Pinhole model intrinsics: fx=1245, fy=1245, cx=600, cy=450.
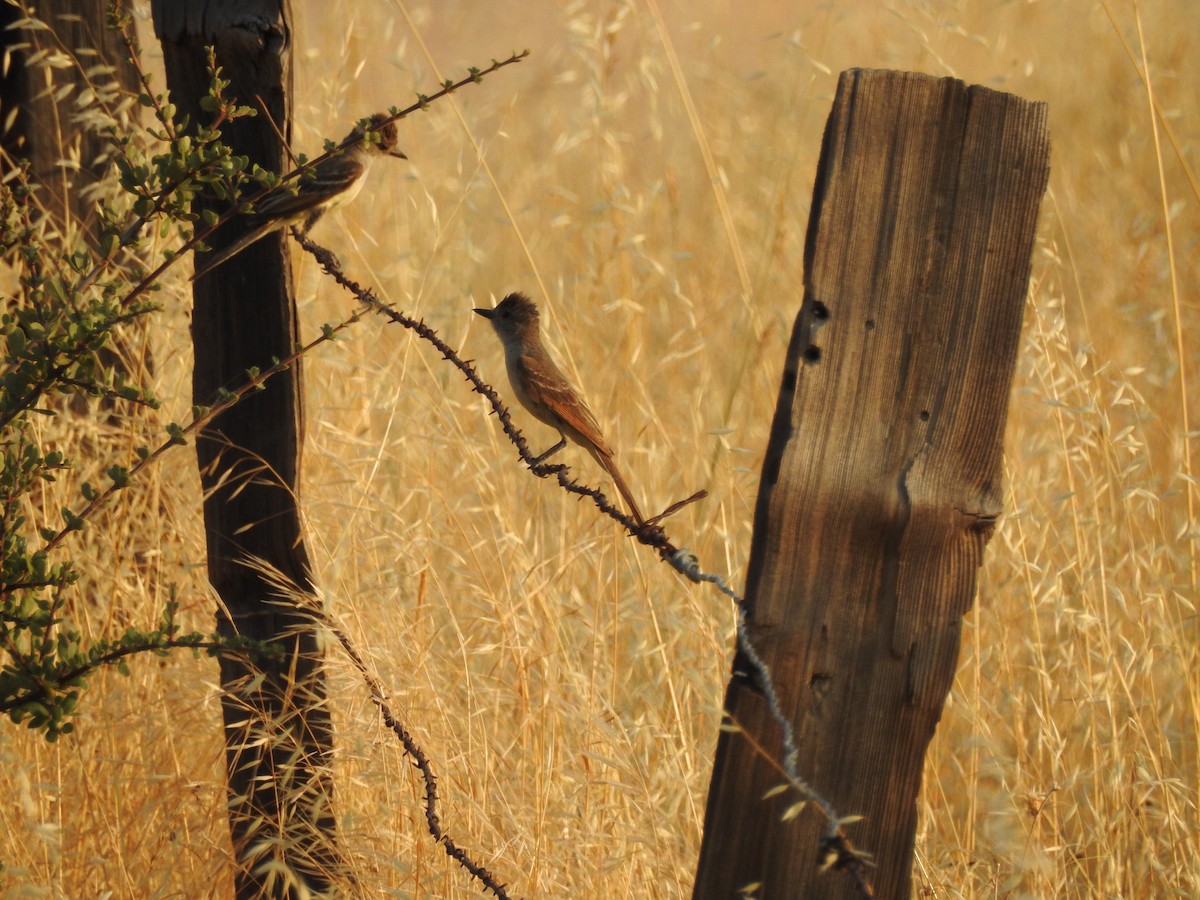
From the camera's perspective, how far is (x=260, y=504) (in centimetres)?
289

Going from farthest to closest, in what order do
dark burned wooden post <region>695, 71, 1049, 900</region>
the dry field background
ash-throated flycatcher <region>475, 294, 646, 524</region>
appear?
ash-throated flycatcher <region>475, 294, 646, 524</region> < the dry field background < dark burned wooden post <region>695, 71, 1049, 900</region>

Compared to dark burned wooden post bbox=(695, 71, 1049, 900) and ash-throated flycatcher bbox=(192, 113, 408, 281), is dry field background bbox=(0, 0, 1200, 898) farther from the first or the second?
dark burned wooden post bbox=(695, 71, 1049, 900)

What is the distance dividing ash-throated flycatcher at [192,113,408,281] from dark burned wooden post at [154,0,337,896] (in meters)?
0.06

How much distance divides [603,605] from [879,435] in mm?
2257

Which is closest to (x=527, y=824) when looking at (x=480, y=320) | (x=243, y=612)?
(x=243, y=612)

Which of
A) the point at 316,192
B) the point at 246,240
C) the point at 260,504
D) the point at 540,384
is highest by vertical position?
the point at 316,192

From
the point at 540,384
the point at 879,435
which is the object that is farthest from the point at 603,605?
the point at 879,435

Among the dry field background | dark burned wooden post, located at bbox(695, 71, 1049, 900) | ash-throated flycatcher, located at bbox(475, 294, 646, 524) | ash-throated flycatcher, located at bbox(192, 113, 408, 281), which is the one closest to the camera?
dark burned wooden post, located at bbox(695, 71, 1049, 900)

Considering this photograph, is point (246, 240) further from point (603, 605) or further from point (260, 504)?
point (603, 605)

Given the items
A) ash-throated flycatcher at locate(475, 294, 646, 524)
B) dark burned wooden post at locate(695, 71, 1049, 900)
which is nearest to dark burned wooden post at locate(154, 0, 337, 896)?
ash-throated flycatcher at locate(475, 294, 646, 524)

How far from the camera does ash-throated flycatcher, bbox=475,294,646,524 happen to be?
392cm

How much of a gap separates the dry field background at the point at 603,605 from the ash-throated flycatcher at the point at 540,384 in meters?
0.13

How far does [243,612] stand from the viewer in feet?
9.68

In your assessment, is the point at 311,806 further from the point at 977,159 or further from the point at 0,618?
the point at 977,159
